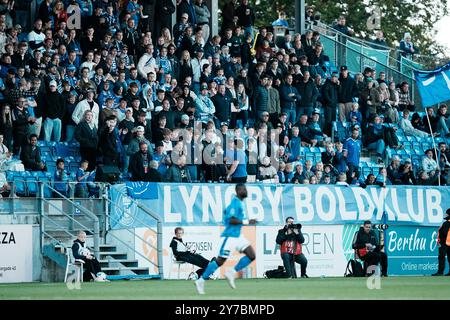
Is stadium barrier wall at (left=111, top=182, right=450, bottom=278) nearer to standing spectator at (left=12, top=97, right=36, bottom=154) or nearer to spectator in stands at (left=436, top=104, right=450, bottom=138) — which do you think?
standing spectator at (left=12, top=97, right=36, bottom=154)

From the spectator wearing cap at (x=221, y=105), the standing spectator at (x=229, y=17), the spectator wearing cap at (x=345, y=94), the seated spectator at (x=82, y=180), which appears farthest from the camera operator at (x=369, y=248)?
the standing spectator at (x=229, y=17)

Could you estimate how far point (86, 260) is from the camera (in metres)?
26.5

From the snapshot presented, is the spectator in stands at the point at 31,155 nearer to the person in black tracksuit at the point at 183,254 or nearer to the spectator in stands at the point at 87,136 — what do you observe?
the spectator in stands at the point at 87,136

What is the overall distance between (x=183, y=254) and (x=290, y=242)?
2.93m

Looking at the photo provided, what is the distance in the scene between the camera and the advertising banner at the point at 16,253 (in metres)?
26.8

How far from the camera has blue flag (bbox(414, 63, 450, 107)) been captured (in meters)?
35.3

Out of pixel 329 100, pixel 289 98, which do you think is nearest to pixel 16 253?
pixel 289 98

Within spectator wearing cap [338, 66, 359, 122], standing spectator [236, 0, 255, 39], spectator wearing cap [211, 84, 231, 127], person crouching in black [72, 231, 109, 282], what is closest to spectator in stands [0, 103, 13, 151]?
person crouching in black [72, 231, 109, 282]

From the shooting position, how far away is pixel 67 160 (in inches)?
1167

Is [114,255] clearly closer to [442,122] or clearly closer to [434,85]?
[434,85]

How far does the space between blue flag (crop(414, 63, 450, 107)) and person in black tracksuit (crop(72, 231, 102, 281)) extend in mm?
13082
